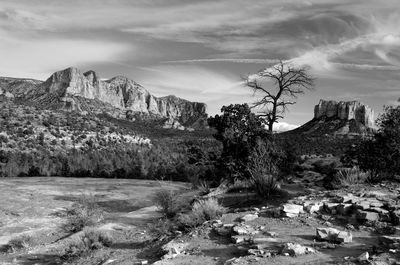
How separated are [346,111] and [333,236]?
123 meters

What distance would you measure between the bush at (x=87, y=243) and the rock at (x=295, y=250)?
5889mm

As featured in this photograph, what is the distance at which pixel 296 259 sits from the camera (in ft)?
27.0

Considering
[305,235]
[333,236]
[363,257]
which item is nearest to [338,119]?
[305,235]

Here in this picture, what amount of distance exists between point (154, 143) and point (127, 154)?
57.3 feet

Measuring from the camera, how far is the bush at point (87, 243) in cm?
1169

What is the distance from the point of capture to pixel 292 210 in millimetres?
11758

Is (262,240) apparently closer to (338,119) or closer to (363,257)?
(363,257)

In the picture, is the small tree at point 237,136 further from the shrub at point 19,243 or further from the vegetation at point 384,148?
the shrub at point 19,243

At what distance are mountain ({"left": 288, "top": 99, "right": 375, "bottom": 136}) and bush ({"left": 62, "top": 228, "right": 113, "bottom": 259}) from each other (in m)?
90.4

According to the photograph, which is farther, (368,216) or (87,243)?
(87,243)

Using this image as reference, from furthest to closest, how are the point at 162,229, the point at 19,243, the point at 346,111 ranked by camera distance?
1. the point at 346,111
2. the point at 19,243
3. the point at 162,229

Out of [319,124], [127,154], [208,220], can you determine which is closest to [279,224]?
[208,220]

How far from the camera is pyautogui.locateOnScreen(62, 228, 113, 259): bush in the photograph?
1169cm

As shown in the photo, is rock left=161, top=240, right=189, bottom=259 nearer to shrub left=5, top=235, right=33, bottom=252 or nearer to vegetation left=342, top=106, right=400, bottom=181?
shrub left=5, top=235, right=33, bottom=252
